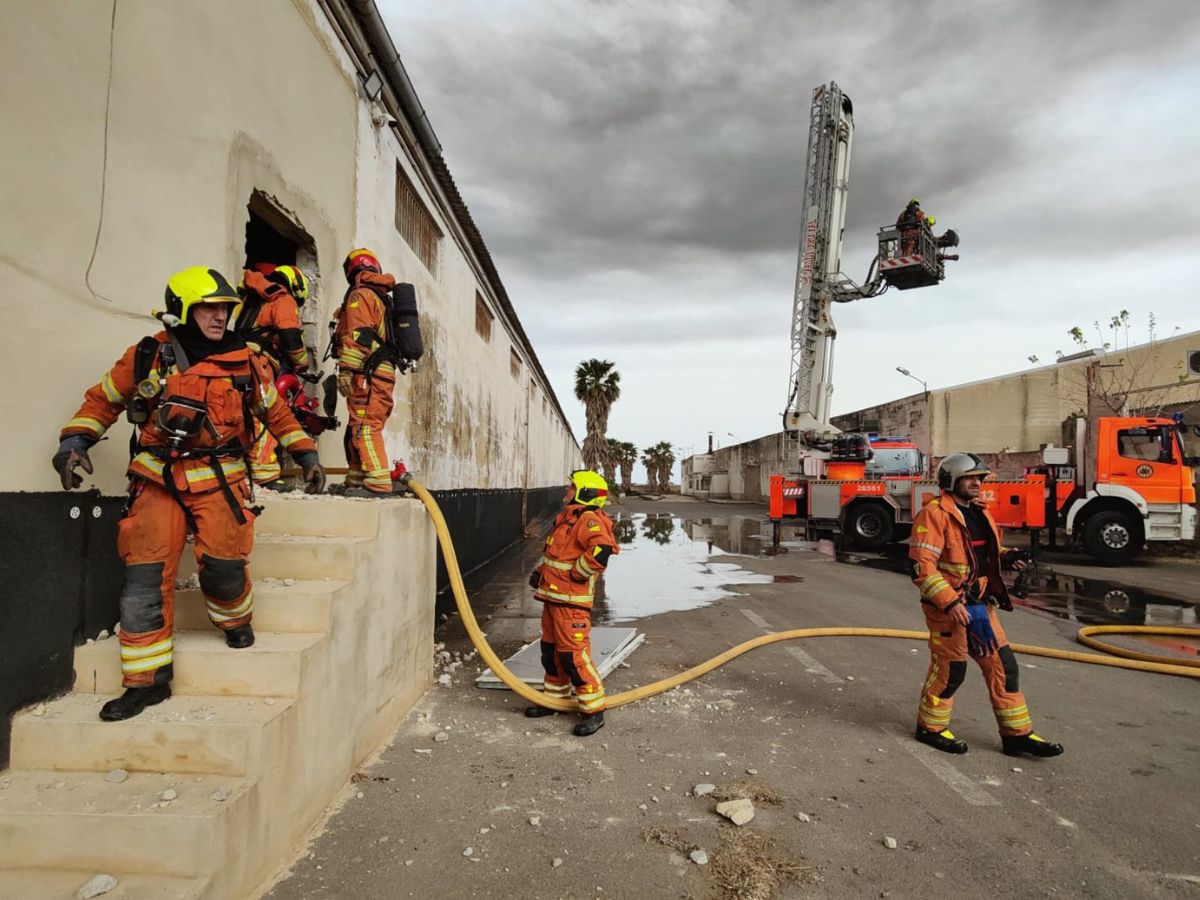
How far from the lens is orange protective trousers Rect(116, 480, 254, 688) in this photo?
267 cm

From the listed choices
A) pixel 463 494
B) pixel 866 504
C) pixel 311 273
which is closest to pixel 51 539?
pixel 311 273

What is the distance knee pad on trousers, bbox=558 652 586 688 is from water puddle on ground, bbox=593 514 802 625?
302 centimetres

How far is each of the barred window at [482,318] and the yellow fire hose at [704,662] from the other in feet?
26.1

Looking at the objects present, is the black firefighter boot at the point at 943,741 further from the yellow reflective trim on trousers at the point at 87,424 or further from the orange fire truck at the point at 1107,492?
the orange fire truck at the point at 1107,492

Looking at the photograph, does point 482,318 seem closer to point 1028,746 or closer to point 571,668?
point 571,668

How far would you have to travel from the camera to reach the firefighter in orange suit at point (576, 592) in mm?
4078

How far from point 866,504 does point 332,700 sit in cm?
1394

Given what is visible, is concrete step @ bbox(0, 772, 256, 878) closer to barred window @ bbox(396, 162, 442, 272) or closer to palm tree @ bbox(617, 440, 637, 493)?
barred window @ bbox(396, 162, 442, 272)

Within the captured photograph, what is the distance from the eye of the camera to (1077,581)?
35.0 feet

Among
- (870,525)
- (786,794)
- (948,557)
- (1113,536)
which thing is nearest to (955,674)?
(948,557)

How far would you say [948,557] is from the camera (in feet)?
12.9

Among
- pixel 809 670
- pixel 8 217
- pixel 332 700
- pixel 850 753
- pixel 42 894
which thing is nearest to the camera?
pixel 42 894

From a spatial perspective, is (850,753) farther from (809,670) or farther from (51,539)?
(51,539)

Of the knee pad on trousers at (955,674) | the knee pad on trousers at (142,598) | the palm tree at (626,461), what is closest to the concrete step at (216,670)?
the knee pad on trousers at (142,598)
